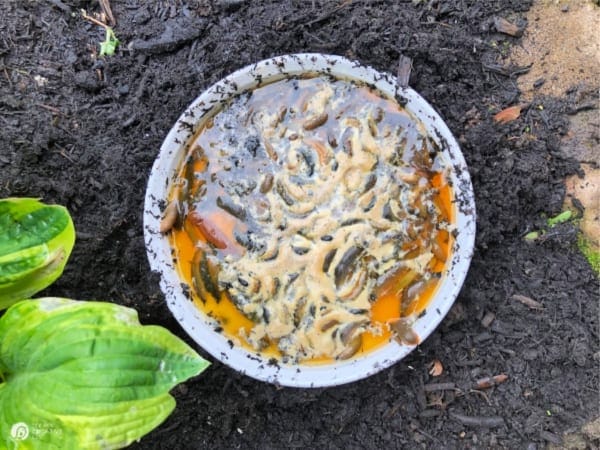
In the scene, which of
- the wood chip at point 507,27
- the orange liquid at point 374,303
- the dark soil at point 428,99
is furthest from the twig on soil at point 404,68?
the wood chip at point 507,27

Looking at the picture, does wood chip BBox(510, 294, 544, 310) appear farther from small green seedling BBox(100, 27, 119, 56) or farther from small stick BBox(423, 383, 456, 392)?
small green seedling BBox(100, 27, 119, 56)

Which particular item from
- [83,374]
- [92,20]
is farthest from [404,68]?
[83,374]

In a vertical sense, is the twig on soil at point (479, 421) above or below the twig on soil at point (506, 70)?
below

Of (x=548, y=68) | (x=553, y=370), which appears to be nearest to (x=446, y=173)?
(x=548, y=68)

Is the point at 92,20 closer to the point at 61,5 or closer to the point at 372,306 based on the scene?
the point at 61,5

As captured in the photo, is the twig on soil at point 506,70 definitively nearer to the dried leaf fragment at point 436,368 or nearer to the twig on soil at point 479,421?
the dried leaf fragment at point 436,368

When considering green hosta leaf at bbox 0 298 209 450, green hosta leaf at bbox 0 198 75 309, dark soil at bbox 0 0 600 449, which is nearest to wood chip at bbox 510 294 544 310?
dark soil at bbox 0 0 600 449
